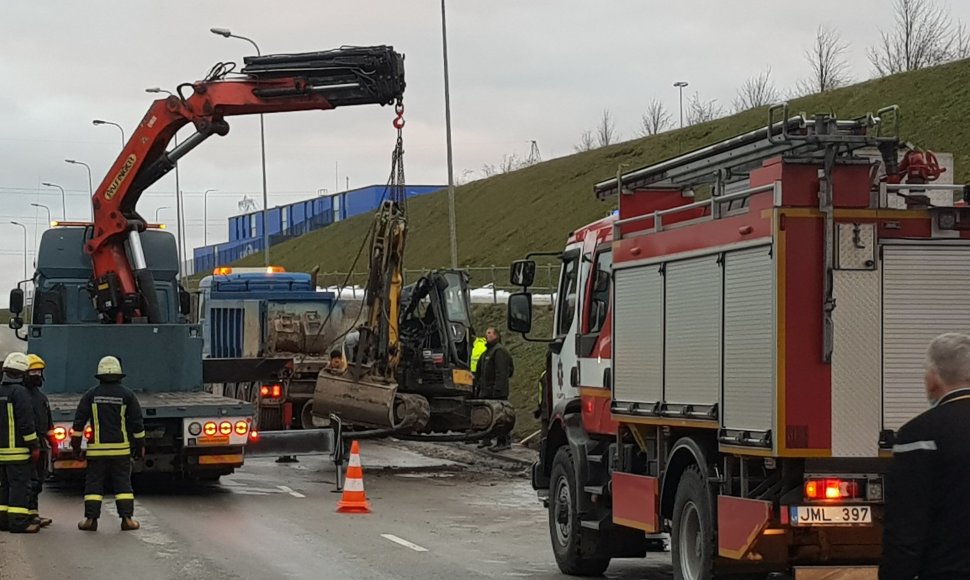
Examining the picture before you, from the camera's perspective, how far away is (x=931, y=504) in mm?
5355

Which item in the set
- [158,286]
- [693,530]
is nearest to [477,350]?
[158,286]

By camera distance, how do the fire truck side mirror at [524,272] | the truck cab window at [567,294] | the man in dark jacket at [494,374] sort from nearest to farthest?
the truck cab window at [567,294] < the fire truck side mirror at [524,272] < the man in dark jacket at [494,374]

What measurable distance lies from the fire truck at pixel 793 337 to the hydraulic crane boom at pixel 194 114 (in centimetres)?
882

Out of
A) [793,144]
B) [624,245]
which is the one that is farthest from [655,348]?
[793,144]

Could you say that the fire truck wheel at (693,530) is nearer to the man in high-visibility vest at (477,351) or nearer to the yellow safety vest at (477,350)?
the man in high-visibility vest at (477,351)

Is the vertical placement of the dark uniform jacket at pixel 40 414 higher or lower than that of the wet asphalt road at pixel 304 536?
higher

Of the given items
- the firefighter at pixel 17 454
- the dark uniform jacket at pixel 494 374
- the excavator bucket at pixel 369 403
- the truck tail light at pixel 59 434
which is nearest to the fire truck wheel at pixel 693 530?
the firefighter at pixel 17 454

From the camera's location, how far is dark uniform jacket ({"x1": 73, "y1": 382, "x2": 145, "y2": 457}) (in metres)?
15.1

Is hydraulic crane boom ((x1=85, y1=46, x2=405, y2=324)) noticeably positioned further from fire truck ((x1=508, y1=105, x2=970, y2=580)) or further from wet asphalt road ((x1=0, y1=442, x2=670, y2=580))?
fire truck ((x1=508, y1=105, x2=970, y2=580))

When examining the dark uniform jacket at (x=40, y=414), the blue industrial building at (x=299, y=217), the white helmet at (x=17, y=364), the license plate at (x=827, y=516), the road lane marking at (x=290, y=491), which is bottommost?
the road lane marking at (x=290, y=491)

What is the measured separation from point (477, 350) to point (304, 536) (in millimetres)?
10762

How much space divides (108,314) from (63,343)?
43.8 inches

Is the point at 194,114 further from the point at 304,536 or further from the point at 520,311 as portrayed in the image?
the point at 520,311

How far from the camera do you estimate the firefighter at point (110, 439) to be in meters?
14.9
